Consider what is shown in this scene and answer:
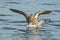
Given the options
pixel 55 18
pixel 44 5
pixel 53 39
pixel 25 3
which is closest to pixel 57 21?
pixel 55 18

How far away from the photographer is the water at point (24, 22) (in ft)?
62.4

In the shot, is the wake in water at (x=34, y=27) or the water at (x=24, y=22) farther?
the wake in water at (x=34, y=27)

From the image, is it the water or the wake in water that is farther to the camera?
the wake in water

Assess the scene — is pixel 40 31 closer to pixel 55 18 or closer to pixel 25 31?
pixel 25 31

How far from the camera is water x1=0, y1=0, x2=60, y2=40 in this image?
62.4 ft

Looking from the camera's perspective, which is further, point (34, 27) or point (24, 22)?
point (24, 22)

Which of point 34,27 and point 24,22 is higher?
point 24,22

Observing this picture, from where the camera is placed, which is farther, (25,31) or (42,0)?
(42,0)

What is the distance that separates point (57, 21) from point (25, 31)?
3.29 metres

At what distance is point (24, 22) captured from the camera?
2300 centimetres

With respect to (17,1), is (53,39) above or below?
below

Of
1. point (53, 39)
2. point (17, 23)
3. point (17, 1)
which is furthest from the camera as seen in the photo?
point (17, 1)

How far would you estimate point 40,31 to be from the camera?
66.8 ft

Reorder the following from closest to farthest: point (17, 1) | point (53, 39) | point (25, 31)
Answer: point (53, 39)
point (25, 31)
point (17, 1)
